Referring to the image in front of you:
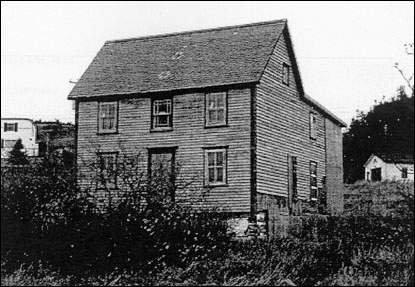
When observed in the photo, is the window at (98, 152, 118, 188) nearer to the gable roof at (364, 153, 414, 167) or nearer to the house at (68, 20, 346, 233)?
the house at (68, 20, 346, 233)

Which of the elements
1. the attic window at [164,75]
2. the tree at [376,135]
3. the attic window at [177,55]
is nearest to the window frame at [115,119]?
the attic window at [164,75]

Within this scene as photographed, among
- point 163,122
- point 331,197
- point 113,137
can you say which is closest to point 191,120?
point 163,122

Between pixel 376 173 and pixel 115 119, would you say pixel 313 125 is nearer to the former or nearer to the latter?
pixel 115 119

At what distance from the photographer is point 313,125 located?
1517 inches

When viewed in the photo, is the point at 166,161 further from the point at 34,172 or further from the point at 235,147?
the point at 34,172

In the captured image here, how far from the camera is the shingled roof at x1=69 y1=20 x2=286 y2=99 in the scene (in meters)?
32.2

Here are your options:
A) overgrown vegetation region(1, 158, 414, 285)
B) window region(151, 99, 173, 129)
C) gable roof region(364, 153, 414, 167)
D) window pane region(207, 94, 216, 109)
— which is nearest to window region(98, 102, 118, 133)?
window region(151, 99, 173, 129)

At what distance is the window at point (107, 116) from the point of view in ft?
112

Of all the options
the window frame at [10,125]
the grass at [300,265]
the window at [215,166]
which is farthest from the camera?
the window frame at [10,125]

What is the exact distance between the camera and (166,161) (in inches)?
1278

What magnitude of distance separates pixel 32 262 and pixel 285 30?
18371mm

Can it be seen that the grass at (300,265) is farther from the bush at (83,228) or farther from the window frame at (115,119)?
the window frame at (115,119)

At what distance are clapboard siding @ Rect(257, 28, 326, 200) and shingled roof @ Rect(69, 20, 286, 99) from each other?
874 millimetres

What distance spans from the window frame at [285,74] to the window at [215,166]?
552 cm
